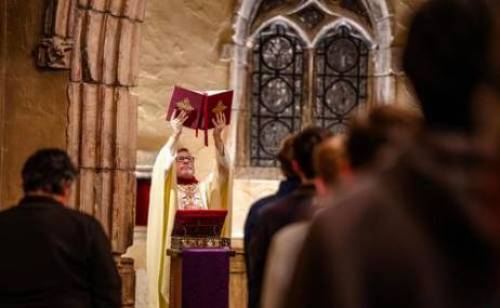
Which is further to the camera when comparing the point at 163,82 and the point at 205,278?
the point at 163,82

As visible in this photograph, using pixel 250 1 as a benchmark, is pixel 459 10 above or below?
below

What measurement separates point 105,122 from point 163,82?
7.76ft

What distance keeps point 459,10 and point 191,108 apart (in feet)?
26.3

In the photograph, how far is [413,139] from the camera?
4.52 feet

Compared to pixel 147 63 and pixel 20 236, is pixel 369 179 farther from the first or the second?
pixel 147 63

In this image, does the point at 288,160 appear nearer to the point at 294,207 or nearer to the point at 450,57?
the point at 294,207

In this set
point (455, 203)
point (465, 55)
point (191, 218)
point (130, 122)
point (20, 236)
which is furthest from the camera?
point (130, 122)

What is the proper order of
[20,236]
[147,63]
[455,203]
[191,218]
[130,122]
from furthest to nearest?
[147,63], [130,122], [191,218], [20,236], [455,203]

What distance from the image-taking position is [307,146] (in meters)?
4.41


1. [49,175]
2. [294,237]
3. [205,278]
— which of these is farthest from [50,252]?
[205,278]

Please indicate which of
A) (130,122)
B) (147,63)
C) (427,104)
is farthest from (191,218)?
(427,104)

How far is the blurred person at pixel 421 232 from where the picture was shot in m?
1.30

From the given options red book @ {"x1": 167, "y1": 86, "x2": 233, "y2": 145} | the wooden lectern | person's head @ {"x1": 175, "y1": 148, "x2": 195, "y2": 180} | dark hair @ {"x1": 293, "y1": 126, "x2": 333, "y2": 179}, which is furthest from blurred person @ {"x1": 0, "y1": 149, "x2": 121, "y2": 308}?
person's head @ {"x1": 175, "y1": 148, "x2": 195, "y2": 180}

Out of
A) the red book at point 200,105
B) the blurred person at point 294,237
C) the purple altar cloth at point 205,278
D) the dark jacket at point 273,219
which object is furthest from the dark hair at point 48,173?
the red book at point 200,105
